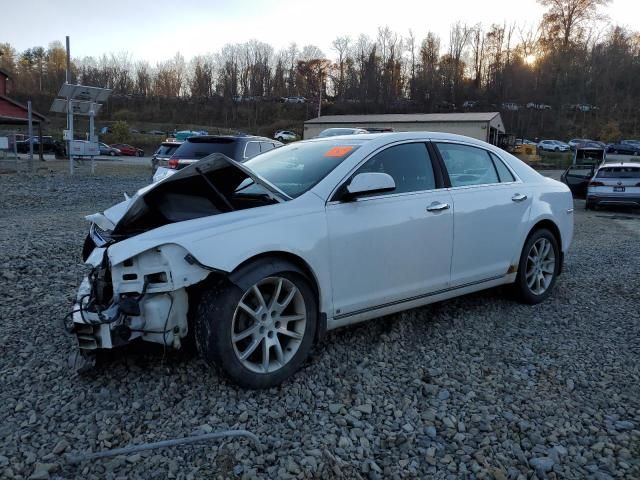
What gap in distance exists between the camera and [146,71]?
97.6 meters

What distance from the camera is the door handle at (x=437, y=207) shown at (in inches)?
158

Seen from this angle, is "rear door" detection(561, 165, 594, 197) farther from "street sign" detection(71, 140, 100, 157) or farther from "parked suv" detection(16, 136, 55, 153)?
"parked suv" detection(16, 136, 55, 153)

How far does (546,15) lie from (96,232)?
342ft

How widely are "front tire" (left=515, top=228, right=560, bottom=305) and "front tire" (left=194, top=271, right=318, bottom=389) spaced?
7.96 feet

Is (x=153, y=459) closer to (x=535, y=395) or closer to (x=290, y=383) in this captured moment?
(x=290, y=383)

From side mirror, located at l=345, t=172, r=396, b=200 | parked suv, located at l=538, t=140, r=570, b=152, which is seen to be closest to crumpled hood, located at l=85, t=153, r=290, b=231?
side mirror, located at l=345, t=172, r=396, b=200

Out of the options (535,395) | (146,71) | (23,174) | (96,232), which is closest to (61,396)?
(96,232)

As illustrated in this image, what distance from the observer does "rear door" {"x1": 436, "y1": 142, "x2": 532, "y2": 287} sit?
4266 millimetres

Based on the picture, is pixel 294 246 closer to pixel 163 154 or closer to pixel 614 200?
pixel 163 154

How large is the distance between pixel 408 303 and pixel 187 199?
1735mm

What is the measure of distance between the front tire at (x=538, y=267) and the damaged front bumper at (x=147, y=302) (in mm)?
3170

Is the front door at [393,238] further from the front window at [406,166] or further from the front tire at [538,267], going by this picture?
the front tire at [538,267]

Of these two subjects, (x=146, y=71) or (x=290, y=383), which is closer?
(x=290, y=383)

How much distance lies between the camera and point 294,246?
3.22m
